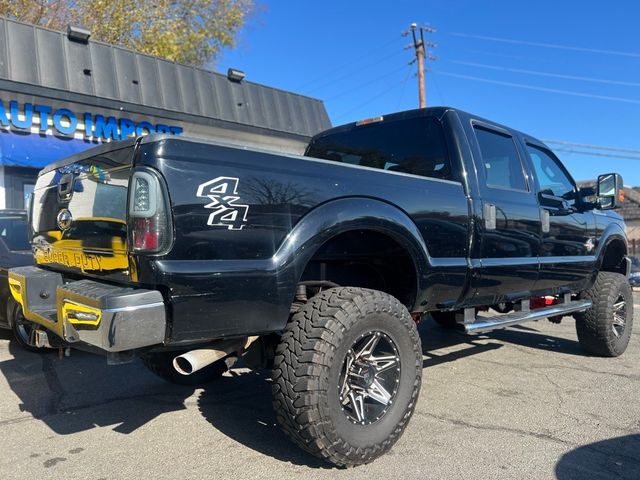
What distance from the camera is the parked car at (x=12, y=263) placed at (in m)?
5.13

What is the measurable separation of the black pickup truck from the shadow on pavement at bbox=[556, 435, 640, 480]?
0.93 meters

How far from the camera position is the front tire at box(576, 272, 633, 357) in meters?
5.47

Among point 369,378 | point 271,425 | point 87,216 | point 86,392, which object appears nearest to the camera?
point 87,216

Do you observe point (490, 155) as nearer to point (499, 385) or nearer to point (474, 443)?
point (499, 385)

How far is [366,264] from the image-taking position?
3.75 meters

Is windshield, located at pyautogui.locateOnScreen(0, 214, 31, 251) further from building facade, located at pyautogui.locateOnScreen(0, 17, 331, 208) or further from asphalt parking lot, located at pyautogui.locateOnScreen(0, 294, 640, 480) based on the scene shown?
building facade, located at pyautogui.locateOnScreen(0, 17, 331, 208)

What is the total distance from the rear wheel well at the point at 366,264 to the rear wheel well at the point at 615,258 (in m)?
3.44

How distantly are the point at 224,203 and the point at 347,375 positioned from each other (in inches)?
46.7

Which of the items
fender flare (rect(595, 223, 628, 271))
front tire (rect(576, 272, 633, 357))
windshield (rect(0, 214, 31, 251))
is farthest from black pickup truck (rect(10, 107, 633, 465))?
windshield (rect(0, 214, 31, 251))

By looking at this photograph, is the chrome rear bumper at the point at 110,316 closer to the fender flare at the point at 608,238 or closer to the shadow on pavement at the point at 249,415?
the shadow on pavement at the point at 249,415

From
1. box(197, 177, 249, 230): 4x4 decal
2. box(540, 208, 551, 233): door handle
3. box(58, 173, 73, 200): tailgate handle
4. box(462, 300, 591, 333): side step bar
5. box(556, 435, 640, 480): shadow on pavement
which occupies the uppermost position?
box(58, 173, 73, 200): tailgate handle

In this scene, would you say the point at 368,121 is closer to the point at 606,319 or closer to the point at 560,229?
the point at 560,229

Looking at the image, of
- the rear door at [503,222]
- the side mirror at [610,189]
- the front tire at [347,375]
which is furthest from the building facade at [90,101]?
the front tire at [347,375]

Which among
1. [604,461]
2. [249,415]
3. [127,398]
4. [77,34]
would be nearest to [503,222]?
[604,461]
